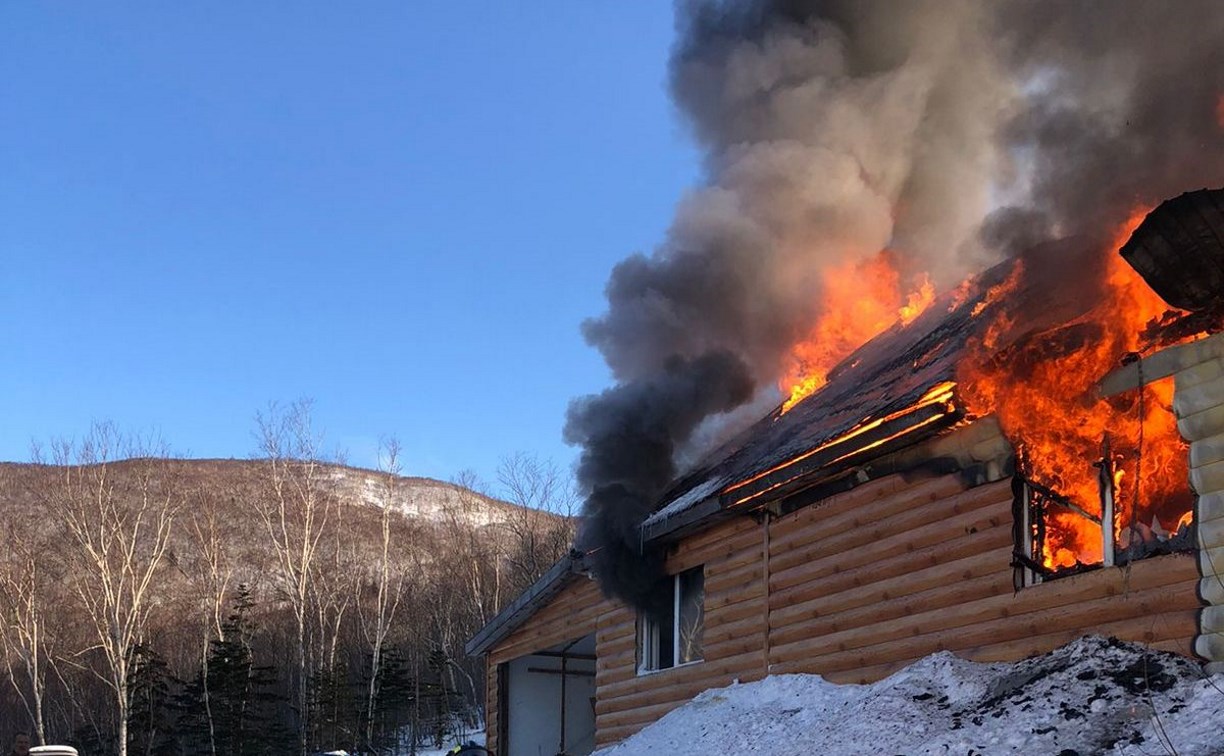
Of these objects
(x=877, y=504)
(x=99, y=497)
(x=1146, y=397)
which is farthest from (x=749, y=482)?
(x=99, y=497)

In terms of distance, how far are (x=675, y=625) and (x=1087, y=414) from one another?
6.50 metres

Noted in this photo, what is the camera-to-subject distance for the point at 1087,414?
7598 mm

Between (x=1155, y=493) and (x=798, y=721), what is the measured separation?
3.37m

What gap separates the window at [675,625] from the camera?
41.2 feet

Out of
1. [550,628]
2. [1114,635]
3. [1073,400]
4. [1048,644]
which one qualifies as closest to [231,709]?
[550,628]

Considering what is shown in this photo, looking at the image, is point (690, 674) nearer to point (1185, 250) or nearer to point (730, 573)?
point (730, 573)

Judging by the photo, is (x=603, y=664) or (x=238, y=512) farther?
(x=238, y=512)

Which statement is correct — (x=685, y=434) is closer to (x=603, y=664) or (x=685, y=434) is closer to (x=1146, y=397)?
(x=603, y=664)

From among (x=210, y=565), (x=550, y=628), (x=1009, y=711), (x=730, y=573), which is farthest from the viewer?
(x=210, y=565)

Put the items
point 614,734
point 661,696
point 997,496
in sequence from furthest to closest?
point 614,734 → point 661,696 → point 997,496

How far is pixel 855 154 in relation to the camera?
49.7 feet

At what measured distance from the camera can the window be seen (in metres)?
12.5

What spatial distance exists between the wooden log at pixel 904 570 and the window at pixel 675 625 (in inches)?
76.9

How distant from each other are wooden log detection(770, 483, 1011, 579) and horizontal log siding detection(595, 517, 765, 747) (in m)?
0.55
